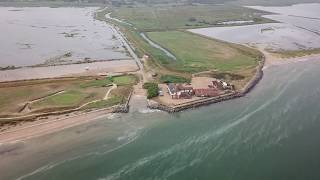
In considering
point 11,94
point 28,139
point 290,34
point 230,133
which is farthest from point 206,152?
point 290,34

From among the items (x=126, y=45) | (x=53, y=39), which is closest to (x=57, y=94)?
(x=126, y=45)

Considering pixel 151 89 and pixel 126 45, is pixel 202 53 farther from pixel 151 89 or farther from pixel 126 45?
pixel 151 89

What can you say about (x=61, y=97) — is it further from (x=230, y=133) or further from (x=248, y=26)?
(x=248, y=26)

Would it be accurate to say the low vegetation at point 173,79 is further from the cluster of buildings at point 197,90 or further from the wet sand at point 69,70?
the wet sand at point 69,70

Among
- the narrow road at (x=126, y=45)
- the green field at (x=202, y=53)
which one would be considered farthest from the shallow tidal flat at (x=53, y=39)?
the green field at (x=202, y=53)

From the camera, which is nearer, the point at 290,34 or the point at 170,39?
the point at 170,39
